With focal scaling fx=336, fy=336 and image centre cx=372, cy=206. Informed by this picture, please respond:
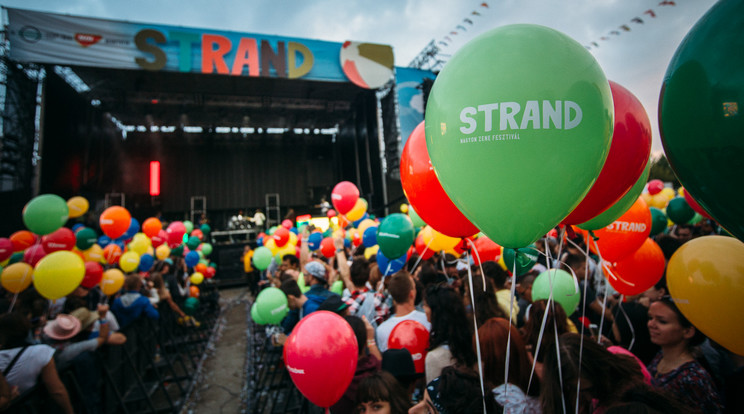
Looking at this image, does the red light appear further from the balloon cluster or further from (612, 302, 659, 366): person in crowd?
(612, 302, 659, 366): person in crowd

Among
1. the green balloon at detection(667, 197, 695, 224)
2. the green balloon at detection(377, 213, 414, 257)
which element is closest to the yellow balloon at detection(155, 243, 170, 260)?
the green balloon at detection(377, 213, 414, 257)

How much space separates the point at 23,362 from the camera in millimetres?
2039

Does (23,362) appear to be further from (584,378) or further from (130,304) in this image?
(584,378)

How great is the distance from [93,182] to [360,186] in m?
9.66

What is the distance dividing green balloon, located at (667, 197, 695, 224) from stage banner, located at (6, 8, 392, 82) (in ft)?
28.7

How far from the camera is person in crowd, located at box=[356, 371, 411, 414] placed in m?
1.35

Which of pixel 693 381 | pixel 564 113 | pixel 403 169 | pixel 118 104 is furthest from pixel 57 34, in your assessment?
pixel 693 381

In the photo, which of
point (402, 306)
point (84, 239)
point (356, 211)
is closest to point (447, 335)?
point (402, 306)

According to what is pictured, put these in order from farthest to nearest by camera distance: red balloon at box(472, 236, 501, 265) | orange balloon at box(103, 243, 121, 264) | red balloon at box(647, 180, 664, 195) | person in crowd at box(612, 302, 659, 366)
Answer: red balloon at box(647, 180, 664, 195) → orange balloon at box(103, 243, 121, 264) → red balloon at box(472, 236, 501, 265) → person in crowd at box(612, 302, 659, 366)

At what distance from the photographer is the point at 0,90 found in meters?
7.65

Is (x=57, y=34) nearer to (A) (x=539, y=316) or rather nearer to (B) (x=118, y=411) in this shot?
(B) (x=118, y=411)

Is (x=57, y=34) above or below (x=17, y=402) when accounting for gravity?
above

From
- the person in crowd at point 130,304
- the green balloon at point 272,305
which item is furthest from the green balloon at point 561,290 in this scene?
the person in crowd at point 130,304

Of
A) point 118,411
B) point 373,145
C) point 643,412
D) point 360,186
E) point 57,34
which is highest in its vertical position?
point 57,34
